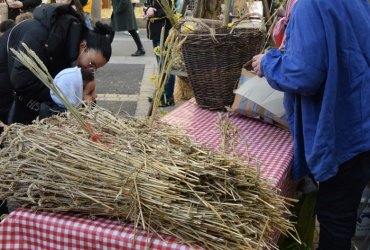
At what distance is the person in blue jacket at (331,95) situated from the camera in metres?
1.90

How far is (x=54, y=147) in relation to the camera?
1.66 meters

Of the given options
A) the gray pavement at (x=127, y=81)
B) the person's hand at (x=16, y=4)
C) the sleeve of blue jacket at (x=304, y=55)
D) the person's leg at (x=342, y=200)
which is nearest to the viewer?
the sleeve of blue jacket at (x=304, y=55)

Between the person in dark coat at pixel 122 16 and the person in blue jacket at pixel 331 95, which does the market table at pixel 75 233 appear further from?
the person in dark coat at pixel 122 16

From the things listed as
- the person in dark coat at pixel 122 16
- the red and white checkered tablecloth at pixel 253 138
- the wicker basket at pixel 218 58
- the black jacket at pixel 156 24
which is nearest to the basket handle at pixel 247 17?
the wicker basket at pixel 218 58

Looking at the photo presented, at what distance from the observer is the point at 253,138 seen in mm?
2557

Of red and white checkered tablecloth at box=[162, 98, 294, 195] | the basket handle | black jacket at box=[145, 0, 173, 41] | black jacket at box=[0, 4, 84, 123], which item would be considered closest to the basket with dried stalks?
red and white checkered tablecloth at box=[162, 98, 294, 195]

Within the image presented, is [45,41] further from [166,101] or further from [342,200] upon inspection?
[166,101]

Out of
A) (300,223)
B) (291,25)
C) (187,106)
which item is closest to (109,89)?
(187,106)

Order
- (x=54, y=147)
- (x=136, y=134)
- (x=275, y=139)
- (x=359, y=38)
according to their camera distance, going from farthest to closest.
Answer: (x=275, y=139)
(x=359, y=38)
(x=136, y=134)
(x=54, y=147)

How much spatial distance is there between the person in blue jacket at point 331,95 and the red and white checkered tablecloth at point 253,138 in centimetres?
14

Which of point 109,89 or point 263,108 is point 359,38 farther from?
point 109,89

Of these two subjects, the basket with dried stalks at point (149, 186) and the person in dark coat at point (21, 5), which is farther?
the person in dark coat at point (21, 5)

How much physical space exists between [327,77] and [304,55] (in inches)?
5.3

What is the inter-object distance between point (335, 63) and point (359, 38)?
0.54 feet
